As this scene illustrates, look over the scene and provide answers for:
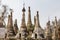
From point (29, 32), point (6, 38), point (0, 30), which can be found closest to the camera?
point (0, 30)

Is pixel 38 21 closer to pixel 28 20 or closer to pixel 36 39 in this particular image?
pixel 28 20

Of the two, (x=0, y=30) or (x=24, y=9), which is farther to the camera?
(x=24, y=9)

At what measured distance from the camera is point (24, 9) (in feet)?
119

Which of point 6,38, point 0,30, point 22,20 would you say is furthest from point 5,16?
point 0,30

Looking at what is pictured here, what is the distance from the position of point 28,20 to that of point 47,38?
903cm

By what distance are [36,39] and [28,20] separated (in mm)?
9612

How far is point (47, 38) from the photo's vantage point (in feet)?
103

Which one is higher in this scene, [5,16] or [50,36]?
[5,16]

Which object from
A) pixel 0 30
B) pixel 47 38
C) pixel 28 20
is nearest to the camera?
pixel 0 30

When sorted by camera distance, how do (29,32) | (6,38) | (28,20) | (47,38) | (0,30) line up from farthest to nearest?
(28,20) → (29,32) → (47,38) → (6,38) → (0,30)

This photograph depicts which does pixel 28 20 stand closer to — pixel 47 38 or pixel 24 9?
pixel 24 9

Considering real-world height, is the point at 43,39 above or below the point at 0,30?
below

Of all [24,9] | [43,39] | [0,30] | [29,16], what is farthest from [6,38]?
[29,16]

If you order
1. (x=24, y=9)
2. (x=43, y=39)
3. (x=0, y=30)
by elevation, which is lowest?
(x=43, y=39)
